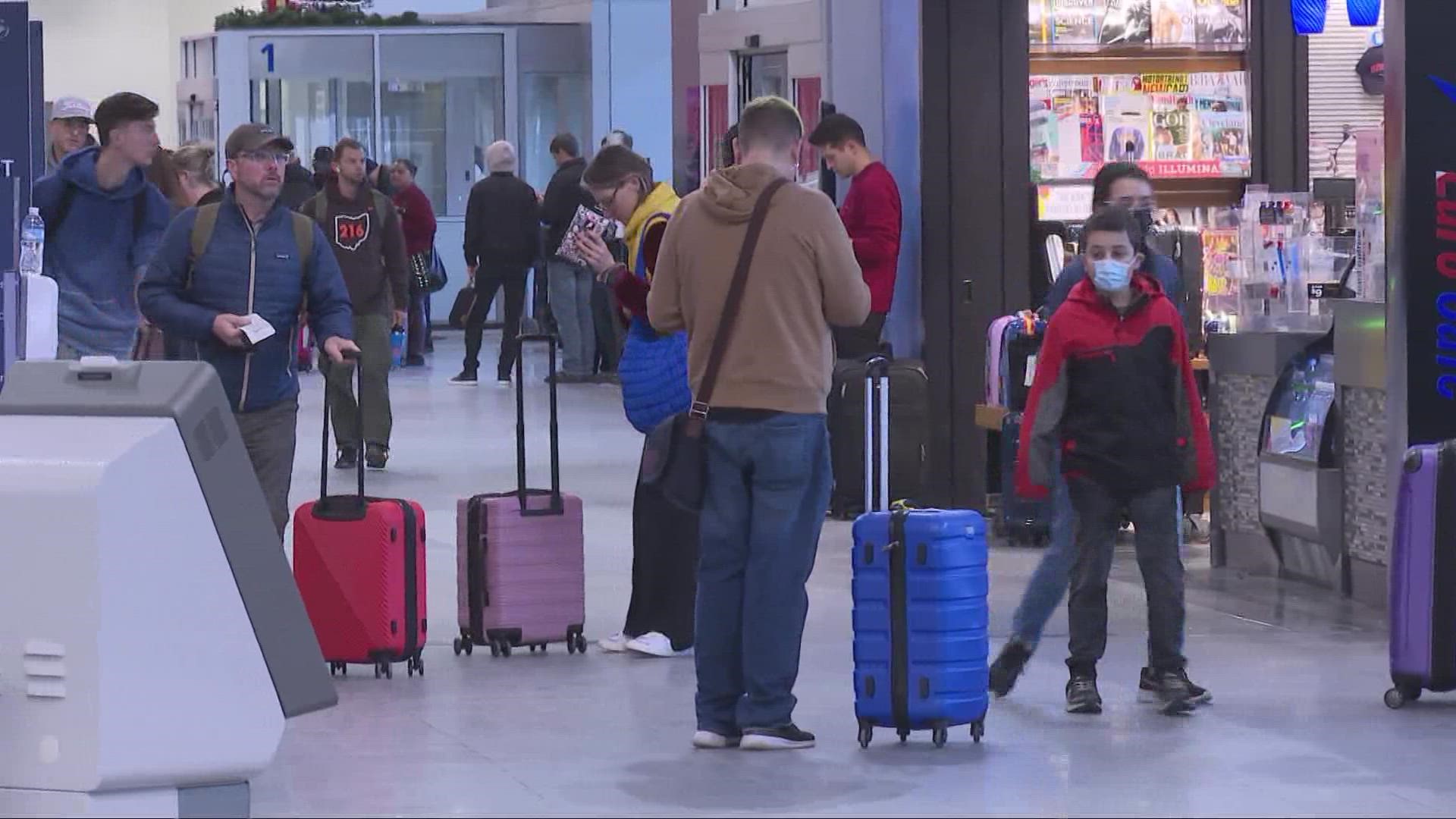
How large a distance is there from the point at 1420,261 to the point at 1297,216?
1889mm

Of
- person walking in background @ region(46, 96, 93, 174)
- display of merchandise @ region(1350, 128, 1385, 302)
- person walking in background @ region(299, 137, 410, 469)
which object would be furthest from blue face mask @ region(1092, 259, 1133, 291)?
person walking in background @ region(299, 137, 410, 469)

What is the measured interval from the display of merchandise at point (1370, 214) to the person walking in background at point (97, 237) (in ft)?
13.6

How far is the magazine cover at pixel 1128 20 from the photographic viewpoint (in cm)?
1170

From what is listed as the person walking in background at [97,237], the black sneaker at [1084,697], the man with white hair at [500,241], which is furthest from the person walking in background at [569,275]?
the black sneaker at [1084,697]

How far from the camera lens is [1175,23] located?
11.8 metres

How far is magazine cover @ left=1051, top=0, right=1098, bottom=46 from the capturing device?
11.7 m

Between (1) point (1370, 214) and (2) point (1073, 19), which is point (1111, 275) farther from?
(2) point (1073, 19)

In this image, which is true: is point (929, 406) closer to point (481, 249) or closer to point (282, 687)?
point (282, 687)

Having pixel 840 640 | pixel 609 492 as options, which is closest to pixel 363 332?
pixel 609 492

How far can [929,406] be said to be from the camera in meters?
11.5

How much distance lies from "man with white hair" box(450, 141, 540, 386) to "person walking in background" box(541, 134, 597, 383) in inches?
8.7

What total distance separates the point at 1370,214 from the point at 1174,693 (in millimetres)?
2498

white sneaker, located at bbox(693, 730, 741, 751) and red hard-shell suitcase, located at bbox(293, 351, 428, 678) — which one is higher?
red hard-shell suitcase, located at bbox(293, 351, 428, 678)

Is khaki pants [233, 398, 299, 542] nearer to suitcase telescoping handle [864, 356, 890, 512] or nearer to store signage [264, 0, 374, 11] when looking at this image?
suitcase telescoping handle [864, 356, 890, 512]
